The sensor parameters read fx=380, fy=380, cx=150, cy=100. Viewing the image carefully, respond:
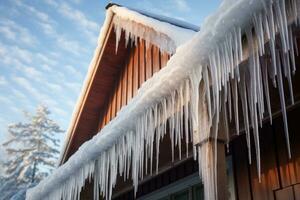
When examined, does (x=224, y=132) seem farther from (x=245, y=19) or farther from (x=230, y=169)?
(x=230, y=169)

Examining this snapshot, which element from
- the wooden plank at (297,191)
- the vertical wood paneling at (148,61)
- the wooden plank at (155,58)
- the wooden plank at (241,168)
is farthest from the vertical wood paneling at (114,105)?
the wooden plank at (297,191)

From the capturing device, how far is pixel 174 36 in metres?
5.06

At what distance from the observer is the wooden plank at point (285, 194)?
3654 millimetres

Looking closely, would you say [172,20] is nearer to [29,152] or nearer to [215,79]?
[215,79]

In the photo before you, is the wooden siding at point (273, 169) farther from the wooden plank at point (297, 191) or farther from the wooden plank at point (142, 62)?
the wooden plank at point (142, 62)

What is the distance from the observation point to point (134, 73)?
23.2ft

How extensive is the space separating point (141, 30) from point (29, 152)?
24084 mm

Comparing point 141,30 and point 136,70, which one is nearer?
point 141,30

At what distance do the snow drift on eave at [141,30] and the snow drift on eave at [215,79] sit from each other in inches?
59.9

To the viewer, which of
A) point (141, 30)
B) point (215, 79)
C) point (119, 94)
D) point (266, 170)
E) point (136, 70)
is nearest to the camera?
point (215, 79)

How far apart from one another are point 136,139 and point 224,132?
39.6 inches

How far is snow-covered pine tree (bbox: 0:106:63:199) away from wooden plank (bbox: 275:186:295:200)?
22.7m

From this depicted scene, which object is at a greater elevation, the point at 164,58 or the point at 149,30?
the point at 149,30

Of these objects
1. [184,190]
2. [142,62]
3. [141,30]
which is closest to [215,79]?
[184,190]
